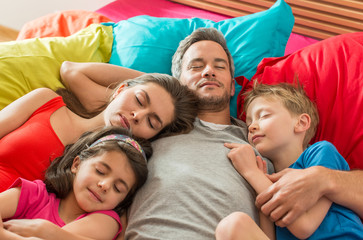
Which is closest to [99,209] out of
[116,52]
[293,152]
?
[293,152]

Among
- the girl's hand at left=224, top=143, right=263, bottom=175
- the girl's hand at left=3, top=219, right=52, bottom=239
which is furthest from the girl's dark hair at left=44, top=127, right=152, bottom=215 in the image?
the girl's hand at left=224, top=143, right=263, bottom=175

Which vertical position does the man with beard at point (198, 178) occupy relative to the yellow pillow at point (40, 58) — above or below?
below

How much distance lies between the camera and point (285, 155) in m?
1.52

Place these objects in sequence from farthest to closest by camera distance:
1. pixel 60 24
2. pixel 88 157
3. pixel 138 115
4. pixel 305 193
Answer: pixel 60 24 < pixel 138 115 < pixel 88 157 < pixel 305 193

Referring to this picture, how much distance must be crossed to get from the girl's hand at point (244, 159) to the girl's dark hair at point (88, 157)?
12.9 inches

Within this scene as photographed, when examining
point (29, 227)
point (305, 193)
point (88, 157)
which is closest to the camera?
point (29, 227)

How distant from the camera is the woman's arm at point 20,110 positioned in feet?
4.76

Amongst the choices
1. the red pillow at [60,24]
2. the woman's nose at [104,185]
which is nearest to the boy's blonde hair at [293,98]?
the woman's nose at [104,185]

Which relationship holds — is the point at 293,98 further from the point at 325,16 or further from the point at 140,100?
the point at 325,16

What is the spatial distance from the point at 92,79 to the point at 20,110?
0.41 metres

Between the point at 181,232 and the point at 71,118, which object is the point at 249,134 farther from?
the point at 71,118

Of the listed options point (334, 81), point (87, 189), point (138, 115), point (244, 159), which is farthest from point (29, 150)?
point (334, 81)

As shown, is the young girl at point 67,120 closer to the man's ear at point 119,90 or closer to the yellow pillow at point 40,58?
the man's ear at point 119,90

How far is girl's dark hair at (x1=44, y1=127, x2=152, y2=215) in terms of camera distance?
4.34 ft
